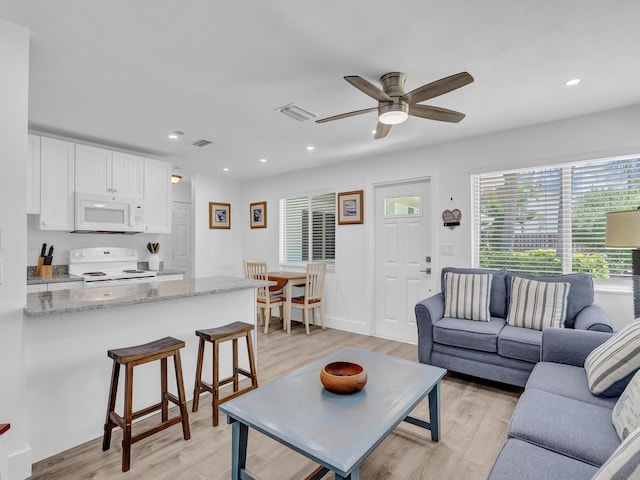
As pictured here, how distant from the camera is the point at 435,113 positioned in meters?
2.40

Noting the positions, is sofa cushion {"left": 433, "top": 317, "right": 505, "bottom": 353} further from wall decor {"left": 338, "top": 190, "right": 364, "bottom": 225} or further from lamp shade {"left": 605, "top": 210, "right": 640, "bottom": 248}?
wall decor {"left": 338, "top": 190, "right": 364, "bottom": 225}

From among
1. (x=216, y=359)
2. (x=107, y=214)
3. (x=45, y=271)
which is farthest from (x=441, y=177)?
(x=45, y=271)

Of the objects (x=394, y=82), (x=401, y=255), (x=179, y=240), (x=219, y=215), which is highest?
(x=394, y=82)

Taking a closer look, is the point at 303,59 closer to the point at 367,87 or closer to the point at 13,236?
the point at 367,87

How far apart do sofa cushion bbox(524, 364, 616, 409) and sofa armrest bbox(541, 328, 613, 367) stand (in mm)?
49

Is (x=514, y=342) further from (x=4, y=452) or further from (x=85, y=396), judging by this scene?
(x=4, y=452)

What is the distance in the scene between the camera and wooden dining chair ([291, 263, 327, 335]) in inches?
186

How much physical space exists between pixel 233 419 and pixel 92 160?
11.7 feet

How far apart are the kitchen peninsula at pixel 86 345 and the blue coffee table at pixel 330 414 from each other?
3.66 feet

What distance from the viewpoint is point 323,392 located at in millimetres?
1748

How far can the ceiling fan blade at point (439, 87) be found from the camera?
6.28ft

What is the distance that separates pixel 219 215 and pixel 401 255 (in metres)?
3.31

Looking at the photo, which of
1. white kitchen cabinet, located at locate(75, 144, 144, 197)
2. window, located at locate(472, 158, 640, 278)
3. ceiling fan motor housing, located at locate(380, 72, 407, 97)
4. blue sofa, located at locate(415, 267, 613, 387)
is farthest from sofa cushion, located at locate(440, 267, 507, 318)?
white kitchen cabinet, located at locate(75, 144, 144, 197)

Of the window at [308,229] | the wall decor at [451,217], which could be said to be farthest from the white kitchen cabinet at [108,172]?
the wall decor at [451,217]
